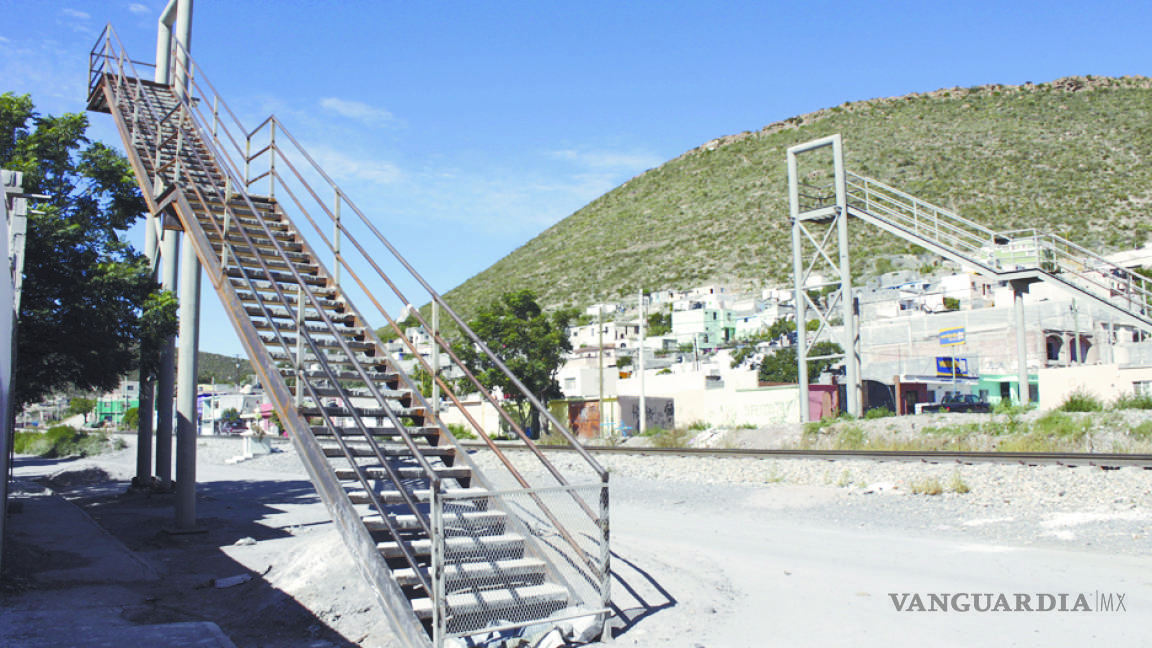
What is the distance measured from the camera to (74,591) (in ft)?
29.2

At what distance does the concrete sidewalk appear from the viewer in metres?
6.71

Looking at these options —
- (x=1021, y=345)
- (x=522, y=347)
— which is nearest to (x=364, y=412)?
(x=1021, y=345)

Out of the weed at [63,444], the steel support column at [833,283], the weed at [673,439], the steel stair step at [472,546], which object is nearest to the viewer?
the steel stair step at [472,546]

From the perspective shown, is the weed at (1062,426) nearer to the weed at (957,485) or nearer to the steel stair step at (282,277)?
the weed at (957,485)

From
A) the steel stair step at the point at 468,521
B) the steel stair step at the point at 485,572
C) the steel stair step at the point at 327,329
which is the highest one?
the steel stair step at the point at 327,329

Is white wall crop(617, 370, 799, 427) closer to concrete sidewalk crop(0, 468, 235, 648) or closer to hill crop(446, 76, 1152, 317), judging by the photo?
concrete sidewalk crop(0, 468, 235, 648)

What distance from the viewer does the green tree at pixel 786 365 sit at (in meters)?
51.5

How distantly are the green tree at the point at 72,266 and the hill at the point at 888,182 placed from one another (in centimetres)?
6182

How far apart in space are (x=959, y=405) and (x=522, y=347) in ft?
65.9

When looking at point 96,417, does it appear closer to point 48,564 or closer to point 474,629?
point 48,564

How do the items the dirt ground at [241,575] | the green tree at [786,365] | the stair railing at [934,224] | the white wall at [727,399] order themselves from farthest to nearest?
the green tree at [786,365], the white wall at [727,399], the stair railing at [934,224], the dirt ground at [241,575]

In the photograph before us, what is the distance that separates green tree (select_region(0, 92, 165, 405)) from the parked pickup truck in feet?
92.5

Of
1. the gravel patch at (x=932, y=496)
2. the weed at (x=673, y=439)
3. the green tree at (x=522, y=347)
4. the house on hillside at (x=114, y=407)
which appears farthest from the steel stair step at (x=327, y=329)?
the house on hillside at (x=114, y=407)

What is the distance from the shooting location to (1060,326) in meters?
43.6
